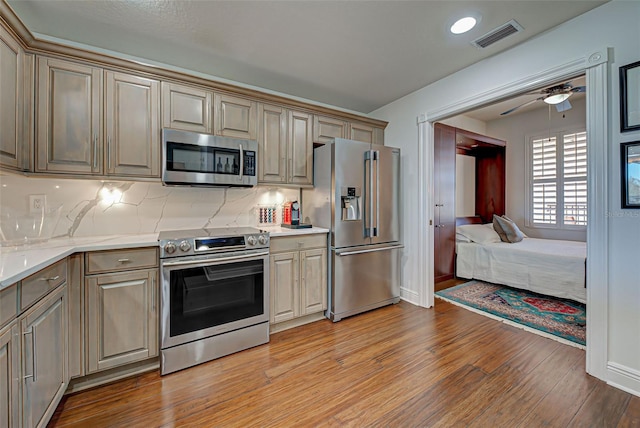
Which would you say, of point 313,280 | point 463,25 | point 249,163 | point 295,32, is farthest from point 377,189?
point 295,32

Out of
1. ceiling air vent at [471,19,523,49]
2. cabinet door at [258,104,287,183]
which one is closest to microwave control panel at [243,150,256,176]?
cabinet door at [258,104,287,183]

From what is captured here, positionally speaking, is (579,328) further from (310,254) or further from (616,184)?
(310,254)

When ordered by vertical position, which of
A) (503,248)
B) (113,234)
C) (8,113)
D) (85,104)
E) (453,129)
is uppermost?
(453,129)

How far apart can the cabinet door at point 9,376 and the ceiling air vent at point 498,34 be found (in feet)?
11.4

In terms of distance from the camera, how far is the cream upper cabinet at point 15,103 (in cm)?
162

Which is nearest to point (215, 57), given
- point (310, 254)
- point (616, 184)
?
point (310, 254)

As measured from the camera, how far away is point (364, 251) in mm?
2994

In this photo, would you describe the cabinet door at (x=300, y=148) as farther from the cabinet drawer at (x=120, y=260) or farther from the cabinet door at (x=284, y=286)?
the cabinet drawer at (x=120, y=260)

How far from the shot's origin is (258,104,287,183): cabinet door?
2.79 m

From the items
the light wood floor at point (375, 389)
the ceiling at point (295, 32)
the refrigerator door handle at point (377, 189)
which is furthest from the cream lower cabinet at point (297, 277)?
the ceiling at point (295, 32)

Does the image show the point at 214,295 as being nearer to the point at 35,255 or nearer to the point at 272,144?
the point at 35,255

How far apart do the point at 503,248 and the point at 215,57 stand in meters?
4.37

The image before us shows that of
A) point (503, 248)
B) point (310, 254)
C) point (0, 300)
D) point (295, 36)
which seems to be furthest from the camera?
point (503, 248)

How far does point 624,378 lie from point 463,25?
2.75 metres
